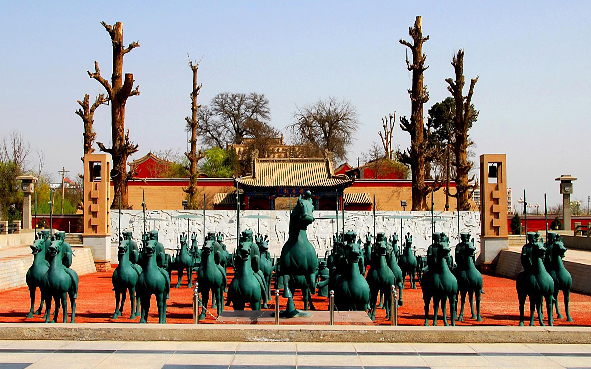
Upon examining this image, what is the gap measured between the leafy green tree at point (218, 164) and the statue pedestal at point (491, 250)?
34.5 m

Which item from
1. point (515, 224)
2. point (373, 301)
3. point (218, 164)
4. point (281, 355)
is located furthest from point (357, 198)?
point (281, 355)

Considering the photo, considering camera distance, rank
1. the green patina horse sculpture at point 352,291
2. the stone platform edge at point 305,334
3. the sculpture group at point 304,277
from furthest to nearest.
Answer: the green patina horse sculpture at point 352,291
the sculpture group at point 304,277
the stone platform edge at point 305,334

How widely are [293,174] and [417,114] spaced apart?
11538mm

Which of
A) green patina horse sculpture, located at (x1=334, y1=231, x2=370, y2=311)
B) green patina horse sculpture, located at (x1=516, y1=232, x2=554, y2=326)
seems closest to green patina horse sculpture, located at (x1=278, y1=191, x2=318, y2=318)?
green patina horse sculpture, located at (x1=334, y1=231, x2=370, y2=311)

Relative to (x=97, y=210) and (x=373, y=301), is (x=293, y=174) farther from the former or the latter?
(x=373, y=301)

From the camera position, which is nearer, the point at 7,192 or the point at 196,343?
the point at 196,343

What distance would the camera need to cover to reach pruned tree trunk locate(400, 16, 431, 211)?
35250 millimetres

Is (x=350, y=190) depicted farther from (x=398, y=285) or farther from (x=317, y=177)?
(x=398, y=285)

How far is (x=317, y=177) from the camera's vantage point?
147ft

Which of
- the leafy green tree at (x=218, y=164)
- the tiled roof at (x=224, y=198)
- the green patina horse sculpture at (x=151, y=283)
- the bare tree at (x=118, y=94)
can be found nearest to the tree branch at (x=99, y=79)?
the bare tree at (x=118, y=94)

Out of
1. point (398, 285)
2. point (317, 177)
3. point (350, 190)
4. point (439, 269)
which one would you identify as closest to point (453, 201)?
point (350, 190)

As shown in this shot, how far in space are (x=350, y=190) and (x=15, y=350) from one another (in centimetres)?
3808

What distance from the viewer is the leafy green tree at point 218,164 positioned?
199 ft

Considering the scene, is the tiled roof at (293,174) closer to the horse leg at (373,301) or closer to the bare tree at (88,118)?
the bare tree at (88,118)
